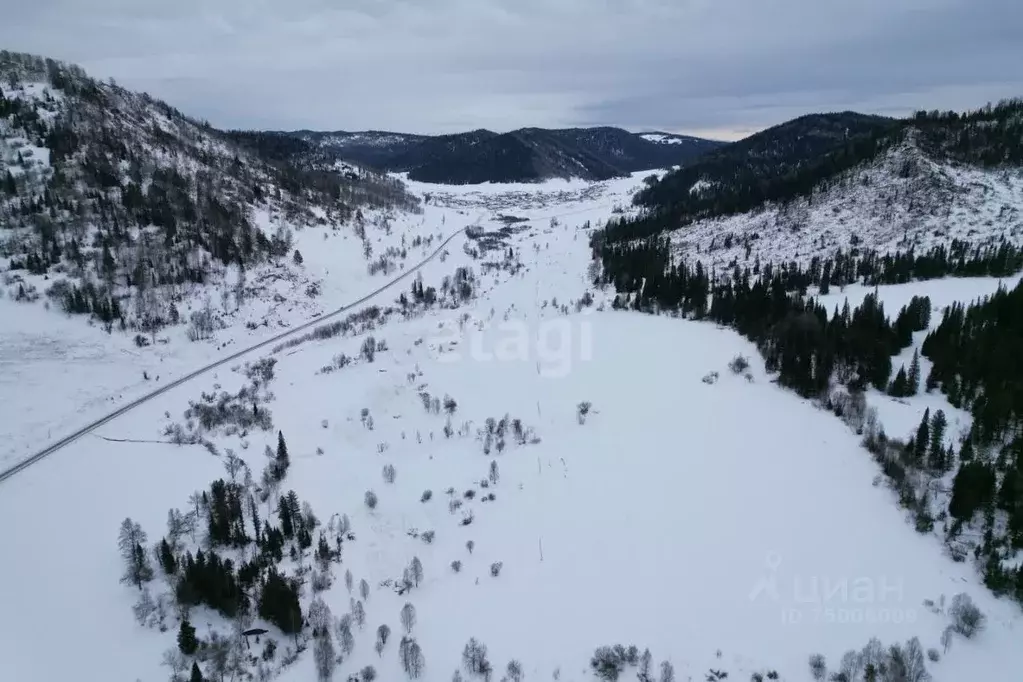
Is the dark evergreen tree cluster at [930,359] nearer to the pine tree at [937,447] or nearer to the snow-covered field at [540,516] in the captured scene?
the pine tree at [937,447]

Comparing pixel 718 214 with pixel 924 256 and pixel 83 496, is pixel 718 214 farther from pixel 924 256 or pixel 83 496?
pixel 83 496

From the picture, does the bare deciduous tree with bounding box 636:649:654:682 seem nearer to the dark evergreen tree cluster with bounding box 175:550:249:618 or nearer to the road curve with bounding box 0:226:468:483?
the dark evergreen tree cluster with bounding box 175:550:249:618

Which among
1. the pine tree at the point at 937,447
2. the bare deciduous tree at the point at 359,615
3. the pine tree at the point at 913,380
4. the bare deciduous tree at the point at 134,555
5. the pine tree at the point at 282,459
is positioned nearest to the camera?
the bare deciduous tree at the point at 359,615

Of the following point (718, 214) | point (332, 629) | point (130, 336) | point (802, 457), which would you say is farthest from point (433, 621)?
point (718, 214)

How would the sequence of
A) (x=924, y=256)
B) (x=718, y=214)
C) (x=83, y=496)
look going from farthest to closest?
(x=718, y=214) < (x=924, y=256) < (x=83, y=496)

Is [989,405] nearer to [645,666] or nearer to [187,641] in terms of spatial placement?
[645,666]

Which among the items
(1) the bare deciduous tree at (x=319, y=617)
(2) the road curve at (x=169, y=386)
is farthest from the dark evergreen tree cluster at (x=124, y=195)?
(1) the bare deciduous tree at (x=319, y=617)

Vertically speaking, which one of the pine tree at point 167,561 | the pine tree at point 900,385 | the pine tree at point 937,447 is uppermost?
the pine tree at point 900,385
